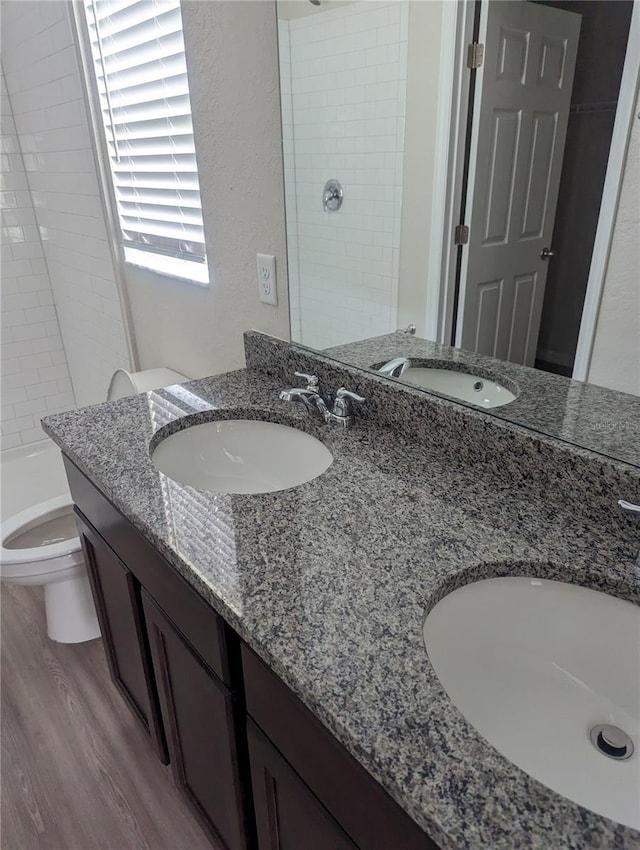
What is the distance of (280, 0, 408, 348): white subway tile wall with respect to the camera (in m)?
1.15

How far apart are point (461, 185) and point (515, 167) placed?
0.36 ft

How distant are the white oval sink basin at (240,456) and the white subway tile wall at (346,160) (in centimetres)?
28

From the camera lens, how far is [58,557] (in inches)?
67.0

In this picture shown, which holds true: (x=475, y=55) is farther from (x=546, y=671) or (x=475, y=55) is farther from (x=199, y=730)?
(x=199, y=730)

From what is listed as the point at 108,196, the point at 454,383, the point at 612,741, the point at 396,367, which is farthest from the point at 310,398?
the point at 108,196

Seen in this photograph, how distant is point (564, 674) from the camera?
0.76 metres

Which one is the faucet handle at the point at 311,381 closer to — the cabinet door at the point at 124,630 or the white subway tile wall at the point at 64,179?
the cabinet door at the point at 124,630

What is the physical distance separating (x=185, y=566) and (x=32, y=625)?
5.15ft

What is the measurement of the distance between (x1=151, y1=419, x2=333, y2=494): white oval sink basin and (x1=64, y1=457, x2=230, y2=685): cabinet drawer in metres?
0.16

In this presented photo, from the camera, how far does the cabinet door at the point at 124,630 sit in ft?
4.02

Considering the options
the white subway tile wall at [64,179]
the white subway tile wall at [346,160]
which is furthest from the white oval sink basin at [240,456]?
the white subway tile wall at [64,179]

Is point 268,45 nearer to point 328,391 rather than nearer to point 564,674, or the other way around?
point 328,391

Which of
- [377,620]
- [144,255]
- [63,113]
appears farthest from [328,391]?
[63,113]

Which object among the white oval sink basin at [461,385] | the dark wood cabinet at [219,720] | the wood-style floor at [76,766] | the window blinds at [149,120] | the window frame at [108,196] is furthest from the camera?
the window frame at [108,196]
